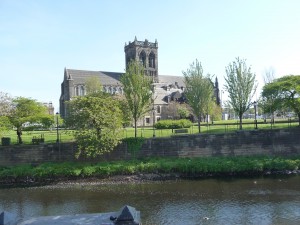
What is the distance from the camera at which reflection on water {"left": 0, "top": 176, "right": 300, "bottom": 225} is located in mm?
18172

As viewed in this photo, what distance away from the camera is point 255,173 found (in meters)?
30.9

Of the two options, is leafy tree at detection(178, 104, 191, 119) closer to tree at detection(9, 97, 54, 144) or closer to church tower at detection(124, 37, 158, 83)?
church tower at detection(124, 37, 158, 83)

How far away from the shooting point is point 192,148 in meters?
35.4

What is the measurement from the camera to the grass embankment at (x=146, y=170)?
100ft

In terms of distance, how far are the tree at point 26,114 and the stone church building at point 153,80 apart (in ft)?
106

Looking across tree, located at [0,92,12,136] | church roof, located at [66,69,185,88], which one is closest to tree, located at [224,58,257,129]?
tree, located at [0,92,12,136]

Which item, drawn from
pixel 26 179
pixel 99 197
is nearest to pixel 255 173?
pixel 99 197

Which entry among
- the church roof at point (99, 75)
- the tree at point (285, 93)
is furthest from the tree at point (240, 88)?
the church roof at point (99, 75)

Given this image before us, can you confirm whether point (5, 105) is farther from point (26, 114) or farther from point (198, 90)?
point (198, 90)

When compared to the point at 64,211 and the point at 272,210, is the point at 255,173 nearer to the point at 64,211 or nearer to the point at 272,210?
the point at 272,210

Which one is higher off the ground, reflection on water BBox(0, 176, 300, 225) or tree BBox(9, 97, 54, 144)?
tree BBox(9, 97, 54, 144)

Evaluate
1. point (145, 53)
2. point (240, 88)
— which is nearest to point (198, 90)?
point (240, 88)

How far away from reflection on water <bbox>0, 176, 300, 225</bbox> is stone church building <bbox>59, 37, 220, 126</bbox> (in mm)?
45781

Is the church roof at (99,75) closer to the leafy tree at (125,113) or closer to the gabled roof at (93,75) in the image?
the gabled roof at (93,75)
